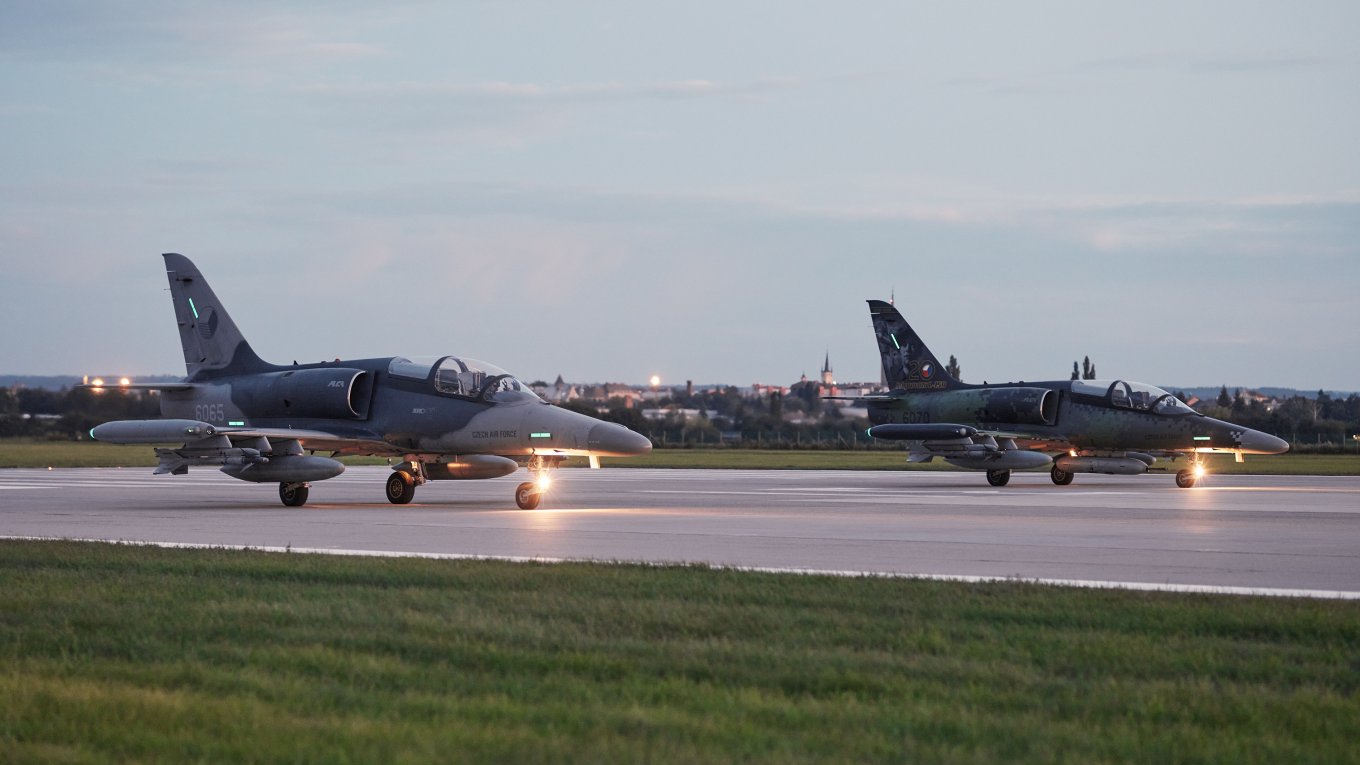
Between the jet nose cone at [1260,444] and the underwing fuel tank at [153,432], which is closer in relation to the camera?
the underwing fuel tank at [153,432]

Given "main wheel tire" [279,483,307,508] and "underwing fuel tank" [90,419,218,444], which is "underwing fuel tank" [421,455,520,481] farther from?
"underwing fuel tank" [90,419,218,444]

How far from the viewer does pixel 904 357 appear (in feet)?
120

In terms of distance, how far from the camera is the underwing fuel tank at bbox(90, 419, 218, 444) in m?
21.2

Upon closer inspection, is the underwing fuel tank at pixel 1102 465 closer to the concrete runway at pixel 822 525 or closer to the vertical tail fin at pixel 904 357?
the concrete runway at pixel 822 525

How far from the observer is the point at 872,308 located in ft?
123

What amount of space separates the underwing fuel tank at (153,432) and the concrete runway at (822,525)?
3.46 feet

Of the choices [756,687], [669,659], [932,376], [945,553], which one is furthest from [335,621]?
[932,376]

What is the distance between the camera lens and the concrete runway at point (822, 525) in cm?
A: 1270

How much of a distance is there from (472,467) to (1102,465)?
1560 centimetres

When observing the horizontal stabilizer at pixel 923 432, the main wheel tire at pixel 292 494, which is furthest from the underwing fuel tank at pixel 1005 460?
the main wheel tire at pixel 292 494

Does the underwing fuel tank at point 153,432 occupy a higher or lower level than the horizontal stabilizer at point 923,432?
higher

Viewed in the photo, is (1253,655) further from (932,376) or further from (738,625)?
(932,376)

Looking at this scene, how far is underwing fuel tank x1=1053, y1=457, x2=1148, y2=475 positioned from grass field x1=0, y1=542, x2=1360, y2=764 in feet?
74.1

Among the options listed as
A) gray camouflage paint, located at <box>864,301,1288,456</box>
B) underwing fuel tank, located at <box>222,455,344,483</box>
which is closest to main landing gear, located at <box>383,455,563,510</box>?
underwing fuel tank, located at <box>222,455,344,483</box>
